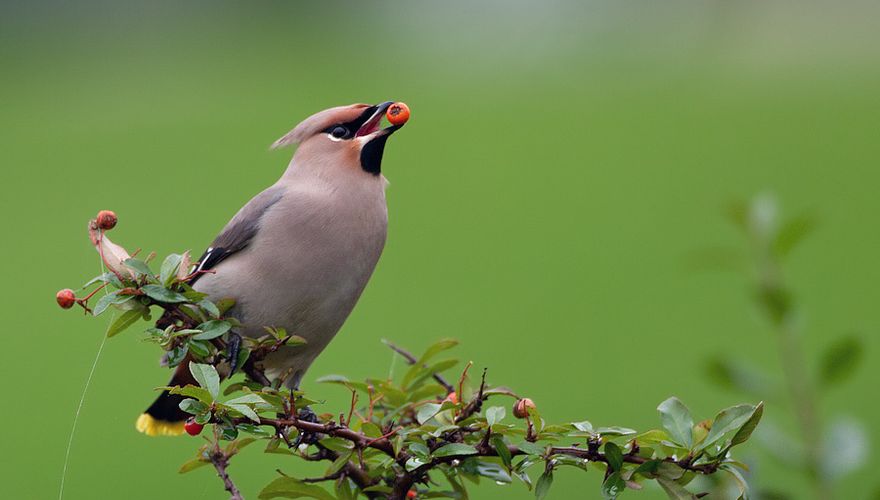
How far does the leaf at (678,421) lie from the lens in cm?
201

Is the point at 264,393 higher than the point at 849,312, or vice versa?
the point at 849,312

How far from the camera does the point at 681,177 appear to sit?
1438 cm

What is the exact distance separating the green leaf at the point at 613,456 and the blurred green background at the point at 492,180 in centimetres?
22

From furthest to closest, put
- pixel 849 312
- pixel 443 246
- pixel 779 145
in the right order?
pixel 779 145 → pixel 443 246 → pixel 849 312

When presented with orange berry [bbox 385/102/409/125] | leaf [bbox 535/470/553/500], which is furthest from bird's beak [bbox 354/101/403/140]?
leaf [bbox 535/470/553/500]

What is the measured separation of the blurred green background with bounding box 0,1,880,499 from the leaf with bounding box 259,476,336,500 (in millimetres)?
776

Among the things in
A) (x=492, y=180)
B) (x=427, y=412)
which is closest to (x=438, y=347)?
(x=427, y=412)

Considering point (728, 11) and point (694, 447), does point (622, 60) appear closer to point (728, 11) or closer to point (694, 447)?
point (728, 11)

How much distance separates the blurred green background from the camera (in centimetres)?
838

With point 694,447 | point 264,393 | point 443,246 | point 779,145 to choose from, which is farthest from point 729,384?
point 779,145

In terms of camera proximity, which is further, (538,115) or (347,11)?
(347,11)

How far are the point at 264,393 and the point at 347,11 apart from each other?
2254 cm

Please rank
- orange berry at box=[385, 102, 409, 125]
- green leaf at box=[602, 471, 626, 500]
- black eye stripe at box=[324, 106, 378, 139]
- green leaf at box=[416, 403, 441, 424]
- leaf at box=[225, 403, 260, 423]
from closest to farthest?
green leaf at box=[602, 471, 626, 500] → leaf at box=[225, 403, 260, 423] → green leaf at box=[416, 403, 441, 424] → orange berry at box=[385, 102, 409, 125] → black eye stripe at box=[324, 106, 378, 139]

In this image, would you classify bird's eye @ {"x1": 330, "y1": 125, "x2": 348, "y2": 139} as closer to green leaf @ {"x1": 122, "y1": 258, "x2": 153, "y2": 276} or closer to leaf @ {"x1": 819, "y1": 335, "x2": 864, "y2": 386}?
green leaf @ {"x1": 122, "y1": 258, "x2": 153, "y2": 276}
